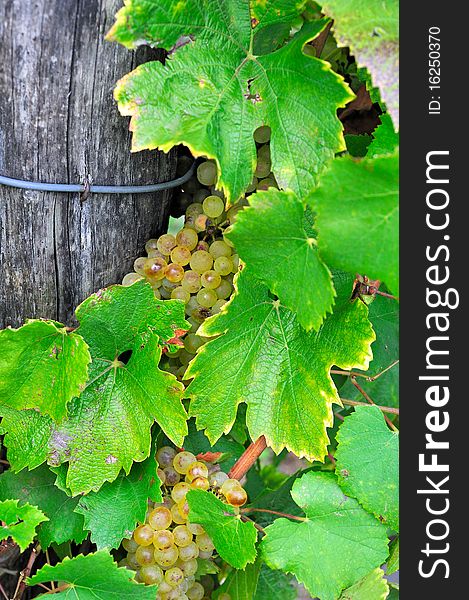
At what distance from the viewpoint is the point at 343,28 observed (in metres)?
0.84

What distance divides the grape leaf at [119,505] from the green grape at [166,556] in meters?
0.07

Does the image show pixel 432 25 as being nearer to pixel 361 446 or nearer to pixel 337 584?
pixel 361 446

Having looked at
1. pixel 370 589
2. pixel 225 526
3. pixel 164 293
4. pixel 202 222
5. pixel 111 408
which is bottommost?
pixel 370 589

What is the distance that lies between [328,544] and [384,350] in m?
0.37

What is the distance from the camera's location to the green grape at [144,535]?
1.12m

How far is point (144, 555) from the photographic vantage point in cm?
114

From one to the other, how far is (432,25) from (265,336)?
0.47 metres

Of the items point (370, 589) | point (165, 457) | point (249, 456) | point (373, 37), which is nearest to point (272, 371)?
point (249, 456)

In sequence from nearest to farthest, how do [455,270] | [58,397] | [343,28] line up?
[343,28] → [455,270] → [58,397]

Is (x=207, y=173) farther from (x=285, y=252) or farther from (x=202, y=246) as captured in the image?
(x=285, y=252)

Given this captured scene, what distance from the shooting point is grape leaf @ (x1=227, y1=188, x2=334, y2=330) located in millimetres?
915

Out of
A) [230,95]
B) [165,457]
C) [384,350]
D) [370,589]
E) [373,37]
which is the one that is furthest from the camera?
[384,350]

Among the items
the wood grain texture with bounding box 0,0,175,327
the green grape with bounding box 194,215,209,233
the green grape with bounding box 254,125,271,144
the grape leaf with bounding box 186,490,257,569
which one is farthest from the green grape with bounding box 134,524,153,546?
the green grape with bounding box 254,125,271,144

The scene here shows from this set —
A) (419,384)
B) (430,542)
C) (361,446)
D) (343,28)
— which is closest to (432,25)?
(343,28)
